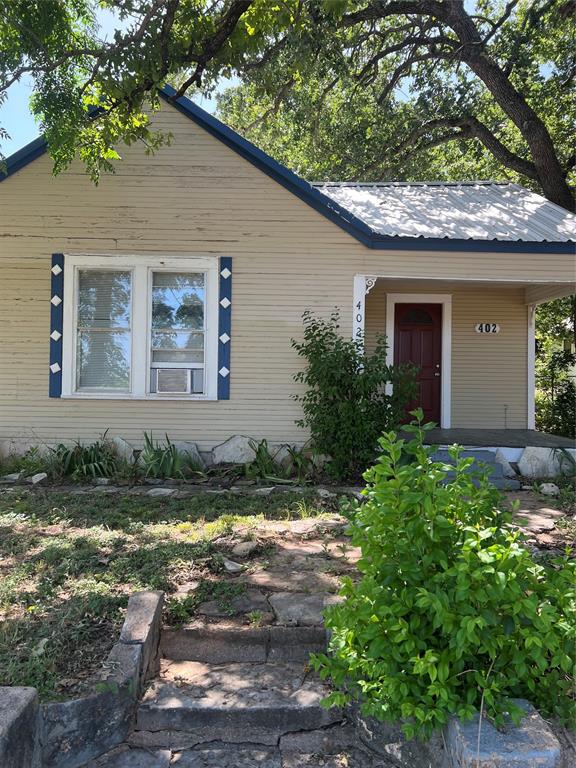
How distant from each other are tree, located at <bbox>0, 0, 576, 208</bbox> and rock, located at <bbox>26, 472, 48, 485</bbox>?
377cm

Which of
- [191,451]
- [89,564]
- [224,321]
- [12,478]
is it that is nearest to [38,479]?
[12,478]

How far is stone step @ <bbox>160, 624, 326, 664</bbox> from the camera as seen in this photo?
3.20 metres

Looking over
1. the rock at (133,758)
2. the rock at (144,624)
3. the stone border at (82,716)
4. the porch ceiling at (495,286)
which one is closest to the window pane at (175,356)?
the porch ceiling at (495,286)

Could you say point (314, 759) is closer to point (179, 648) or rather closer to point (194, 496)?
point (179, 648)

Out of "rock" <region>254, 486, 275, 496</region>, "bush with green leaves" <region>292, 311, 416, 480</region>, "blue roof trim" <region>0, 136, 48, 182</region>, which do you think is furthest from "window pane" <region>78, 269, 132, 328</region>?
"rock" <region>254, 486, 275, 496</region>

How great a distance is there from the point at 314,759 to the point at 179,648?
1.02 metres

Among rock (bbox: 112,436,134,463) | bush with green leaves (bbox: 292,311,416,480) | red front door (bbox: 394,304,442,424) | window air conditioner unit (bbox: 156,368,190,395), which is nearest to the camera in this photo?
bush with green leaves (bbox: 292,311,416,480)

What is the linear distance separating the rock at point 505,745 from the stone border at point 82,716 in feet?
4.87

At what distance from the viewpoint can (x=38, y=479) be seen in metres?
7.14

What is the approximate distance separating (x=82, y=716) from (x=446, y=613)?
1674mm

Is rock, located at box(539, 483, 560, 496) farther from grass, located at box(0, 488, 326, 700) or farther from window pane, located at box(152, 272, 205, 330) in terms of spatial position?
window pane, located at box(152, 272, 205, 330)

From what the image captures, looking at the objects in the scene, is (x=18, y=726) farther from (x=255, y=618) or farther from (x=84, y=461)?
(x=84, y=461)

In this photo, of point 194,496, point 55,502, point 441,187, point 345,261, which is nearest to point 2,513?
point 55,502

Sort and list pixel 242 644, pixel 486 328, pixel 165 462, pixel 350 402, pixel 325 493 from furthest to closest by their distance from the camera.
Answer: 1. pixel 486 328
2. pixel 165 462
3. pixel 350 402
4. pixel 325 493
5. pixel 242 644
